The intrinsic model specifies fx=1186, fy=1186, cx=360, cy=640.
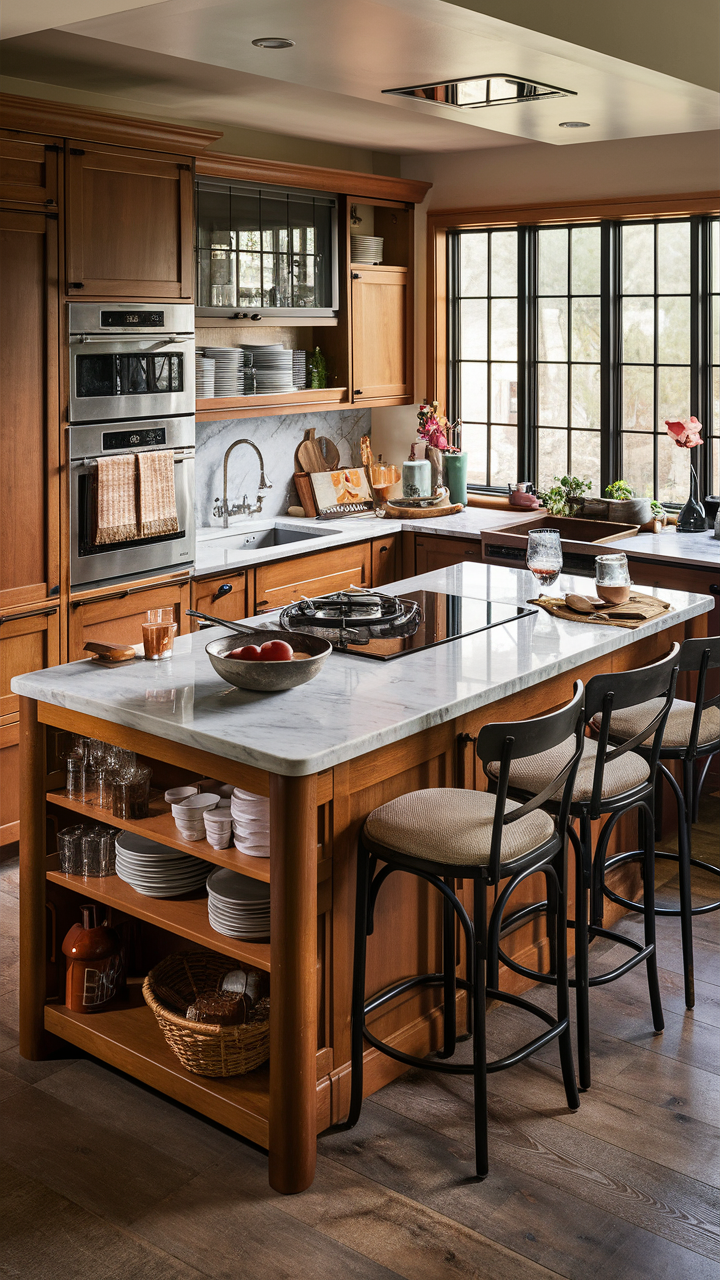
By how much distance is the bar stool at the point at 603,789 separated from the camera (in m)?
3.01

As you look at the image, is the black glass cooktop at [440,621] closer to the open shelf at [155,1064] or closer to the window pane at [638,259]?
the open shelf at [155,1064]

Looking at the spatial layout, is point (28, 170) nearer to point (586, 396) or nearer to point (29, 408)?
point (29, 408)

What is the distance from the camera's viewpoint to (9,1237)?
2.58 m

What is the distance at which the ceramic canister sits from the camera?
6430 mm

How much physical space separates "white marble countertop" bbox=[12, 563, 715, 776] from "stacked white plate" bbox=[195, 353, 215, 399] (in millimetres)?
1995

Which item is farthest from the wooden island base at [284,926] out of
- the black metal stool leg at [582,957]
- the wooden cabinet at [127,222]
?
the wooden cabinet at [127,222]

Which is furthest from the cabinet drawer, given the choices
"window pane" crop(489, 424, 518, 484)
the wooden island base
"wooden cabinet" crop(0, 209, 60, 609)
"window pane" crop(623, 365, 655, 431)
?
"window pane" crop(623, 365, 655, 431)

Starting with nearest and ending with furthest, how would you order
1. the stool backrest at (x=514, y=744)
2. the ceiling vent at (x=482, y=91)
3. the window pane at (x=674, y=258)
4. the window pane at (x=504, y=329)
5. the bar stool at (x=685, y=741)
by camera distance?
the stool backrest at (x=514, y=744)
the bar stool at (x=685, y=741)
the ceiling vent at (x=482, y=91)
the window pane at (x=674, y=258)
the window pane at (x=504, y=329)

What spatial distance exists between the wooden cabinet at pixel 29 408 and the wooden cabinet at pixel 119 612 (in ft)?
0.62

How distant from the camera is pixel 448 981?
3.20 meters

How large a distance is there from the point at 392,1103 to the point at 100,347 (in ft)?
9.53

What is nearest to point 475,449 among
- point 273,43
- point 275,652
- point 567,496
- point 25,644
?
point 567,496

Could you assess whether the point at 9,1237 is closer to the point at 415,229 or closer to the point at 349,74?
the point at 349,74

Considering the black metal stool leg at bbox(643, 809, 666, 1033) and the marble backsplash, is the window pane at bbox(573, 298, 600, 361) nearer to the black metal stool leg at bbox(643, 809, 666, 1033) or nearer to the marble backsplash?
the marble backsplash
